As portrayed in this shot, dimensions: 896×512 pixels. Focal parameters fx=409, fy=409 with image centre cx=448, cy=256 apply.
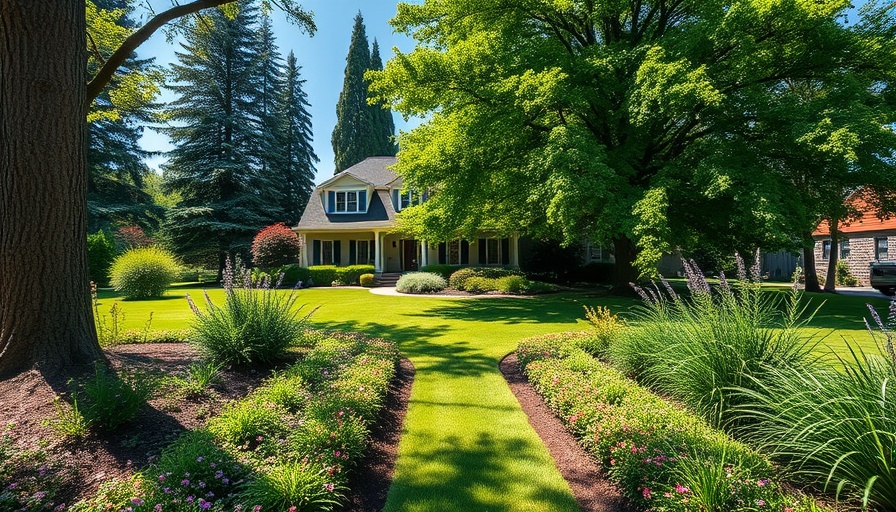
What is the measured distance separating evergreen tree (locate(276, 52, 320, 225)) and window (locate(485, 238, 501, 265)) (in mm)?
19663

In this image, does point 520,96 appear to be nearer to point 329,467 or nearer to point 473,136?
point 473,136

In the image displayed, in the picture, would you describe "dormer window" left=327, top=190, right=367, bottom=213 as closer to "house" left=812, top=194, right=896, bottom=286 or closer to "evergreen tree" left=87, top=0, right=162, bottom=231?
"evergreen tree" left=87, top=0, right=162, bottom=231

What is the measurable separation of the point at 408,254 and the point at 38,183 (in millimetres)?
23829

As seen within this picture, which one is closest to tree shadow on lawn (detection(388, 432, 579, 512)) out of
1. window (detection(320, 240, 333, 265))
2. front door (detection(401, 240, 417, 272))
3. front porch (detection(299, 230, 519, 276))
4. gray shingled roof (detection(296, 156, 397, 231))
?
front porch (detection(299, 230, 519, 276))

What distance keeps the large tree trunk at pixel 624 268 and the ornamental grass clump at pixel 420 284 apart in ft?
25.5

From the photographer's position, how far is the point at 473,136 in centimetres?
1300

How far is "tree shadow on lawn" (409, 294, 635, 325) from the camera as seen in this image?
11516 millimetres

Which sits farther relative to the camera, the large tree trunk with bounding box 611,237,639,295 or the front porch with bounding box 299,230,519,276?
the front porch with bounding box 299,230,519,276

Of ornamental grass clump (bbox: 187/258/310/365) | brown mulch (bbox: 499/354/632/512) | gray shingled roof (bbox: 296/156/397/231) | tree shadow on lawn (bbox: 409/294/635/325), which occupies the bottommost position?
tree shadow on lawn (bbox: 409/294/635/325)

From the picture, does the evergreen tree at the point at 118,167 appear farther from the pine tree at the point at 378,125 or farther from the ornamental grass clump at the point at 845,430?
the ornamental grass clump at the point at 845,430

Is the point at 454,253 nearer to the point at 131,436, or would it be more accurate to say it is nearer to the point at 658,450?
the point at 131,436

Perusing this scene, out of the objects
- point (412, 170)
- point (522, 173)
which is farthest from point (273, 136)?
point (522, 173)

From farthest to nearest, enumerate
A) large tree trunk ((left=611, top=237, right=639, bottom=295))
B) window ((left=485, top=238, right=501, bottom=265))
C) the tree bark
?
window ((left=485, top=238, right=501, bottom=265)) < the tree bark < large tree trunk ((left=611, top=237, right=639, bottom=295))

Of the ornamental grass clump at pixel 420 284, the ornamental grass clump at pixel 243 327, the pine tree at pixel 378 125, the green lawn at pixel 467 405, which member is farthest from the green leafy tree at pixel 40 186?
the pine tree at pixel 378 125
